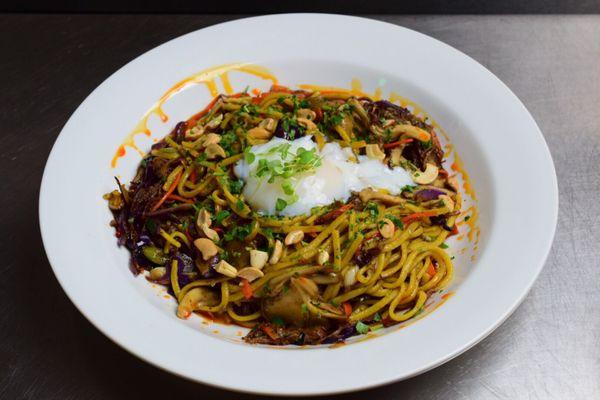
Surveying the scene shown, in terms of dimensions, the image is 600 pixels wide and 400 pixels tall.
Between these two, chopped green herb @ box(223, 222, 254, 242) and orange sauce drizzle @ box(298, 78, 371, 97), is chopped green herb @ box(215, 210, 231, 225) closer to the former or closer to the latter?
chopped green herb @ box(223, 222, 254, 242)

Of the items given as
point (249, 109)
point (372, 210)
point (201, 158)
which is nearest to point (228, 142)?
point (201, 158)

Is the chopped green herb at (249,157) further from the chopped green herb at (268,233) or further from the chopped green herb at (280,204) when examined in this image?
the chopped green herb at (268,233)

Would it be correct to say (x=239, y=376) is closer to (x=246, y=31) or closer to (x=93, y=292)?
(x=93, y=292)

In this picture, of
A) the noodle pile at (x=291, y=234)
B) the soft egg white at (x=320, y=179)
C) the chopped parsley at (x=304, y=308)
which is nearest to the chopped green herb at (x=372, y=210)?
the noodle pile at (x=291, y=234)

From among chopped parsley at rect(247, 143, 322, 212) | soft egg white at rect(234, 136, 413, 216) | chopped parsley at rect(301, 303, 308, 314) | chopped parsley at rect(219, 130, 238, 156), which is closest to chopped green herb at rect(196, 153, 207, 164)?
chopped parsley at rect(219, 130, 238, 156)

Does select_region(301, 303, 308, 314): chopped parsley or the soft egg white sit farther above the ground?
the soft egg white

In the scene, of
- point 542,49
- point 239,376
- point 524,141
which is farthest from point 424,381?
point 542,49

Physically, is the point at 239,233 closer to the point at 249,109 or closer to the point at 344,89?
the point at 249,109

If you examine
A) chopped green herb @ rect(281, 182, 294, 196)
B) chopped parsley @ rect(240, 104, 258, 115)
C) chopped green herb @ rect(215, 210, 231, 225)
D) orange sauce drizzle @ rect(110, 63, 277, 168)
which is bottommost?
chopped green herb @ rect(215, 210, 231, 225)
